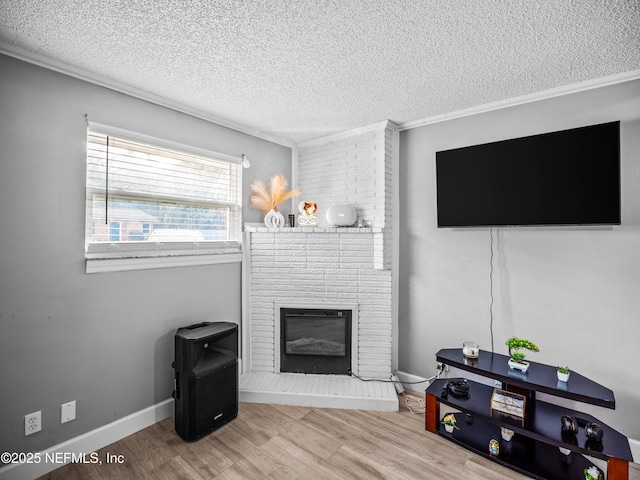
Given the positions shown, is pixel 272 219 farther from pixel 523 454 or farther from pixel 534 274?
pixel 523 454

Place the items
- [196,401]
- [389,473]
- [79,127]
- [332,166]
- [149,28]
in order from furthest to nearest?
[332,166]
[196,401]
[79,127]
[389,473]
[149,28]

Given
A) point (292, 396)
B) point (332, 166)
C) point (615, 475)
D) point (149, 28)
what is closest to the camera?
point (149, 28)

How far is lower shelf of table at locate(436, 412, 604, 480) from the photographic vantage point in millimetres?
1899

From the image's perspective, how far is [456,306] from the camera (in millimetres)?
2750

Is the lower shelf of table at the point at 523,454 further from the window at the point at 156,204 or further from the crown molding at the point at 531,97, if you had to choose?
the crown molding at the point at 531,97

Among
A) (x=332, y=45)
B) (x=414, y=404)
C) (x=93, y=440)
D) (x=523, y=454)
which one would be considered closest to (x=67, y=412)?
(x=93, y=440)

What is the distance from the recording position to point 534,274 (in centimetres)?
238

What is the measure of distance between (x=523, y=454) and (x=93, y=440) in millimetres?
2774

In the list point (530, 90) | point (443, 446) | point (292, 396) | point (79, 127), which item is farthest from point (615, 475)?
point (79, 127)

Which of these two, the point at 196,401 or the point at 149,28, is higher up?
the point at 149,28

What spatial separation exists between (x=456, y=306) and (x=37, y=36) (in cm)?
329

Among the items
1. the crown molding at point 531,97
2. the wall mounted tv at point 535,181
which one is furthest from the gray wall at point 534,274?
the wall mounted tv at point 535,181

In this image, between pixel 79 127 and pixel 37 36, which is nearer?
pixel 37 36

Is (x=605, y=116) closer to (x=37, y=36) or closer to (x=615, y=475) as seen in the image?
(x=615, y=475)
